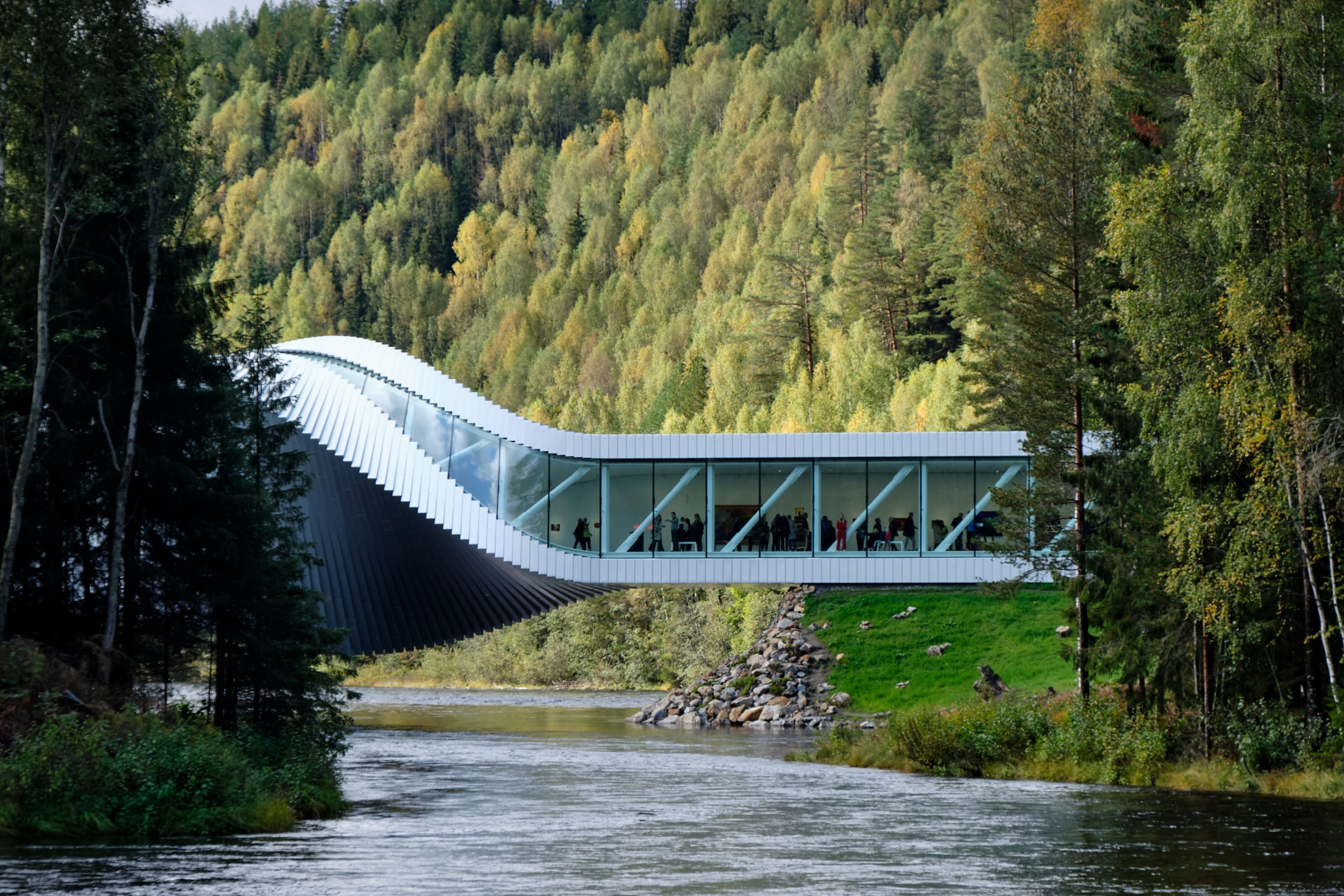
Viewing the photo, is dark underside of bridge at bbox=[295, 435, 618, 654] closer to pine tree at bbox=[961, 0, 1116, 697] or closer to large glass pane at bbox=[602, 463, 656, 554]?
large glass pane at bbox=[602, 463, 656, 554]

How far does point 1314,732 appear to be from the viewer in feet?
82.9

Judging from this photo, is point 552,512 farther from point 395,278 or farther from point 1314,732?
point 395,278

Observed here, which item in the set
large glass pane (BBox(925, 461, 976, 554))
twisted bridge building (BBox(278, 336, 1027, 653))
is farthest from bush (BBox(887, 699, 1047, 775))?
large glass pane (BBox(925, 461, 976, 554))

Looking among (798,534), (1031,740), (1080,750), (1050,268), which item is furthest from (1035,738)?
(1050,268)

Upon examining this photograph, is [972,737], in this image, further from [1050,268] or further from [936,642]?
[936,642]

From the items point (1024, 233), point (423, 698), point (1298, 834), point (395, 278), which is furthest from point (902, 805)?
point (395, 278)

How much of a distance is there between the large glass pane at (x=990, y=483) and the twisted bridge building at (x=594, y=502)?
5 centimetres

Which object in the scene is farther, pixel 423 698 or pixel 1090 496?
pixel 423 698

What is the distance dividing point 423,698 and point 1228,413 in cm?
4342

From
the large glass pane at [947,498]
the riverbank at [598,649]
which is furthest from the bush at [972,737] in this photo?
the riverbank at [598,649]

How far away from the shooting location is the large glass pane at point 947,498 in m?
39.5

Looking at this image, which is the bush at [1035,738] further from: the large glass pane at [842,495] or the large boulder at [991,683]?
the large boulder at [991,683]

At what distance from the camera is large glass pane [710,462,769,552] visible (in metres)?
39.8

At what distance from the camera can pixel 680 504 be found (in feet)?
132
